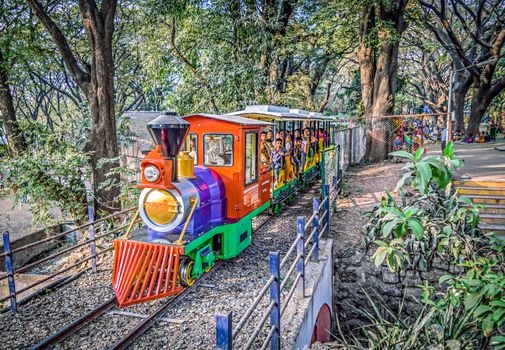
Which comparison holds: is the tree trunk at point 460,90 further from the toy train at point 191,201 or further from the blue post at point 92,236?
the blue post at point 92,236

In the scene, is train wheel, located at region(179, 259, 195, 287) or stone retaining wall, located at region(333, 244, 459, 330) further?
stone retaining wall, located at region(333, 244, 459, 330)

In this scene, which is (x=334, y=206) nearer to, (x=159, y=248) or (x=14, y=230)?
(x=159, y=248)

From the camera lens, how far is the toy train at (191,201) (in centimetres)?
549

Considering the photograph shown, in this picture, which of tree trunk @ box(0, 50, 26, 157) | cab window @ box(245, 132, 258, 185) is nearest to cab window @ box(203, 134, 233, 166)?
cab window @ box(245, 132, 258, 185)

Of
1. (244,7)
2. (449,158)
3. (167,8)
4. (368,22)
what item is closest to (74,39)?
(167,8)

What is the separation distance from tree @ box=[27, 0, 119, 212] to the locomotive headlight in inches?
161

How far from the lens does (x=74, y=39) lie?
15.6 m

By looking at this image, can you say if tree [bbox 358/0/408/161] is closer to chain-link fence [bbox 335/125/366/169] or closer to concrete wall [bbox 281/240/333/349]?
chain-link fence [bbox 335/125/366/169]

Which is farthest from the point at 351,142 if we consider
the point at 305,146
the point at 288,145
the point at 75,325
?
the point at 75,325

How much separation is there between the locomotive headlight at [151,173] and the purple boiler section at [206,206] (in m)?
0.74

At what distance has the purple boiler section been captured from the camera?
Result: 5996 mm

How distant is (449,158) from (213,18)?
12.1 metres

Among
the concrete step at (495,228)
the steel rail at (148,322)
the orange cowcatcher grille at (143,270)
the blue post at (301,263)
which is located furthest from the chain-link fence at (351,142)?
the orange cowcatcher grille at (143,270)

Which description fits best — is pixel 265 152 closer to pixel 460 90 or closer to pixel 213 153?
pixel 213 153
